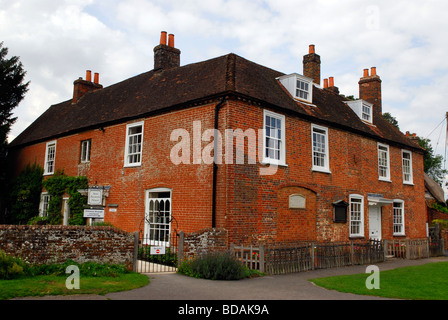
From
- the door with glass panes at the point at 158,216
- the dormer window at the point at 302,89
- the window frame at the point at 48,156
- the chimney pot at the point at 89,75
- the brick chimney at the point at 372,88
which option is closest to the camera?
the door with glass panes at the point at 158,216

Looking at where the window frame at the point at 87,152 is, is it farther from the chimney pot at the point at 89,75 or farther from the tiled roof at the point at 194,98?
the chimney pot at the point at 89,75

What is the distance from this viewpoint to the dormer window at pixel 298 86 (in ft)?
59.0

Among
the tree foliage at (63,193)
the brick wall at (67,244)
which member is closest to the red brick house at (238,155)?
the tree foliage at (63,193)

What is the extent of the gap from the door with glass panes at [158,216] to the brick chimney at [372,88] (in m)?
16.2

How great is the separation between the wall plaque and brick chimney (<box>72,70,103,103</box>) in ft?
54.6

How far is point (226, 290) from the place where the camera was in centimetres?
981

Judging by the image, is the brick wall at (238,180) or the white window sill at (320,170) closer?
the brick wall at (238,180)

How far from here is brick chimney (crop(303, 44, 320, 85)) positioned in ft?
72.3

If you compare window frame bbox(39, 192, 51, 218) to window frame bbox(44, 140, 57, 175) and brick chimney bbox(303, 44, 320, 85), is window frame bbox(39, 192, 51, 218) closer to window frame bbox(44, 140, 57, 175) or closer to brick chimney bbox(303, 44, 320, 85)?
window frame bbox(44, 140, 57, 175)


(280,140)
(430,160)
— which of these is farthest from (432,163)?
(280,140)

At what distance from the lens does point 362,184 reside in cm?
2027

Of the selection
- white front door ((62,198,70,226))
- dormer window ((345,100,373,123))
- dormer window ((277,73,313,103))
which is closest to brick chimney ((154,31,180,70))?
dormer window ((277,73,313,103))

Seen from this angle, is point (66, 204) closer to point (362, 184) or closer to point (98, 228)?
point (98, 228)
